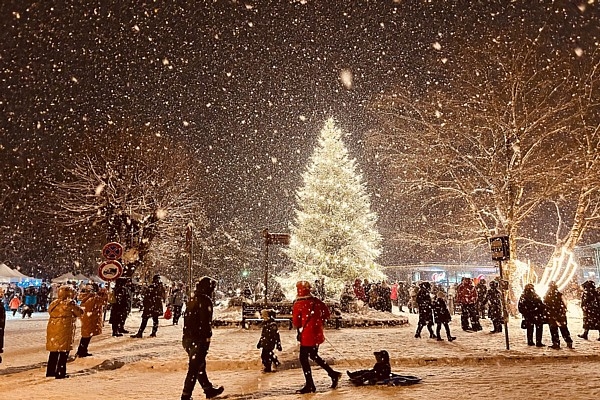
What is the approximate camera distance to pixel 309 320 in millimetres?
8570

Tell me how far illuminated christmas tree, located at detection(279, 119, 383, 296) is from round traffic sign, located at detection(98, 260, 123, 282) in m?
16.4

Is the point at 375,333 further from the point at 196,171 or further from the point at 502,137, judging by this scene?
the point at 196,171

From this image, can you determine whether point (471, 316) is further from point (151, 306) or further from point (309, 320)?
point (309, 320)

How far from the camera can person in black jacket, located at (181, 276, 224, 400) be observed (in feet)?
24.8

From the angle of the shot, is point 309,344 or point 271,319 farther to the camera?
point 271,319

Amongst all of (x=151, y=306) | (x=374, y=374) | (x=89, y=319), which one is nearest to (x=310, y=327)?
(x=374, y=374)

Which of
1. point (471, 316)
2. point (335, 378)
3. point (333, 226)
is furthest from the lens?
point (333, 226)

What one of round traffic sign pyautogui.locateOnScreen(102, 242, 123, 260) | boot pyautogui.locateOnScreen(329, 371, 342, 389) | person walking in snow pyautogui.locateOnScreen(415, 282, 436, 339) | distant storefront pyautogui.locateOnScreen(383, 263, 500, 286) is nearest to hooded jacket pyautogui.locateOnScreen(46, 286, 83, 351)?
boot pyautogui.locateOnScreen(329, 371, 342, 389)

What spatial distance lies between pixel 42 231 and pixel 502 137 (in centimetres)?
3685

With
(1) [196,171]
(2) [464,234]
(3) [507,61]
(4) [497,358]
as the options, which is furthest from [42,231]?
(4) [497,358]

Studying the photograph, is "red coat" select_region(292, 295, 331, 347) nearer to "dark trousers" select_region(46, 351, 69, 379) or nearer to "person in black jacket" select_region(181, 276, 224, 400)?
"person in black jacket" select_region(181, 276, 224, 400)

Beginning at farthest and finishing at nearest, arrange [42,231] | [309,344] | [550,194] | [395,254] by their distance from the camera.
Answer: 1. [395,254]
2. [42,231]
3. [550,194]
4. [309,344]

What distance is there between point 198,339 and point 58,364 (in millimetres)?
3732

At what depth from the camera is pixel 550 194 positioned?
2317 cm
